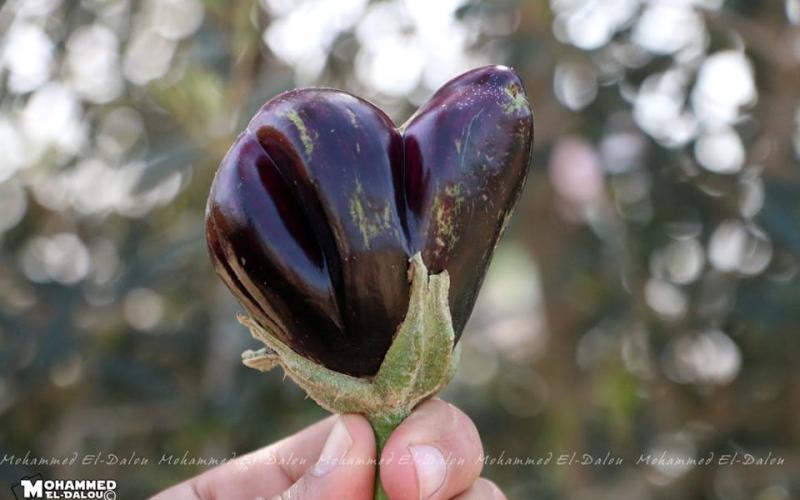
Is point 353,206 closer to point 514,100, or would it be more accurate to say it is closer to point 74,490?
point 514,100

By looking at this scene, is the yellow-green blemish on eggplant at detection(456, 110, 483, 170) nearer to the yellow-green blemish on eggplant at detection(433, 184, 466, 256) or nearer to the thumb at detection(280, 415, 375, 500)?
the yellow-green blemish on eggplant at detection(433, 184, 466, 256)

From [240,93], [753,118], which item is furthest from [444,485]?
[753,118]

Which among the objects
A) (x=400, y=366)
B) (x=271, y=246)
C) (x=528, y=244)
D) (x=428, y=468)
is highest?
(x=271, y=246)

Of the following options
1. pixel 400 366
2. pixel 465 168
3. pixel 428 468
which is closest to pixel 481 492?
pixel 428 468

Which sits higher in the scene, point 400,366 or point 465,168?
point 465,168

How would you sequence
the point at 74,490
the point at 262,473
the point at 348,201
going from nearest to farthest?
Answer: the point at 348,201, the point at 262,473, the point at 74,490

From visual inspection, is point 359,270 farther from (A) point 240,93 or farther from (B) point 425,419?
(A) point 240,93

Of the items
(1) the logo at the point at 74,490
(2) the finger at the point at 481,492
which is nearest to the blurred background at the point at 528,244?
(1) the logo at the point at 74,490

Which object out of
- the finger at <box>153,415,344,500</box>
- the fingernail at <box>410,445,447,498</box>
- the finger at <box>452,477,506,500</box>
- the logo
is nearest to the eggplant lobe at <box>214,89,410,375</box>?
the fingernail at <box>410,445,447,498</box>
